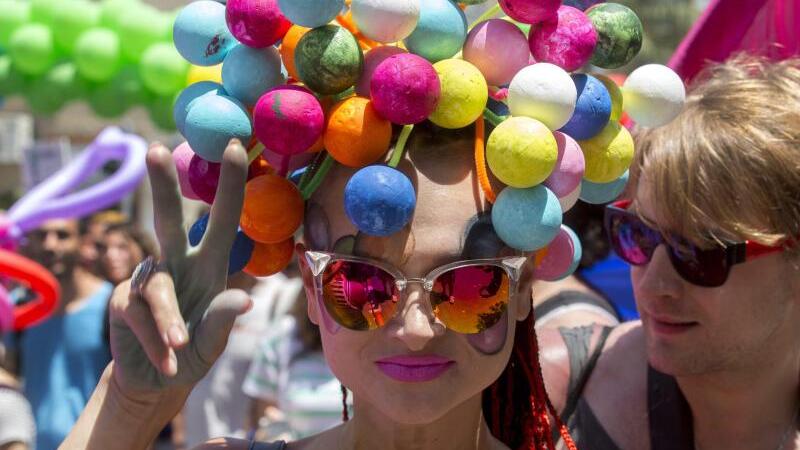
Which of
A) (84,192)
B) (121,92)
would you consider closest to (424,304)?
(121,92)

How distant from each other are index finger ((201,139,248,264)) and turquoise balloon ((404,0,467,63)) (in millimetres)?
416

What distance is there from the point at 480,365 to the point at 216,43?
2.53 ft

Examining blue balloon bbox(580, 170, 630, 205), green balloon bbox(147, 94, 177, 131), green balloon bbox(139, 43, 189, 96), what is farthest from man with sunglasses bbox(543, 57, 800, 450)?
green balloon bbox(147, 94, 177, 131)

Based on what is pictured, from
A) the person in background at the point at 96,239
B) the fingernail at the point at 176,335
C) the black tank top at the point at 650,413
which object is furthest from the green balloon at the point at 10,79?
the fingernail at the point at 176,335

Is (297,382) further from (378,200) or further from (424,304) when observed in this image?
(378,200)

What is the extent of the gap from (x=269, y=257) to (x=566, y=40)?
694mm

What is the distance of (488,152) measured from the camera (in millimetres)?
1937

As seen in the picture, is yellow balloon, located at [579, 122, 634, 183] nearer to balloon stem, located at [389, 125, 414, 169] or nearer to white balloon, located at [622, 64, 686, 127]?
white balloon, located at [622, 64, 686, 127]

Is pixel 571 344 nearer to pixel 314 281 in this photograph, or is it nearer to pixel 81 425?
pixel 314 281

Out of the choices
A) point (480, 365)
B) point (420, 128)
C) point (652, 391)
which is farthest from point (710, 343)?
point (420, 128)

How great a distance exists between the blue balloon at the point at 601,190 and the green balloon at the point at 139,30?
9.73 feet

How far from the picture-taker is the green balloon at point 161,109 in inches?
188

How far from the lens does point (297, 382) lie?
15.0 feet

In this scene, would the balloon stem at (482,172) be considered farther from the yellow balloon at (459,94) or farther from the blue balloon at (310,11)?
the blue balloon at (310,11)
